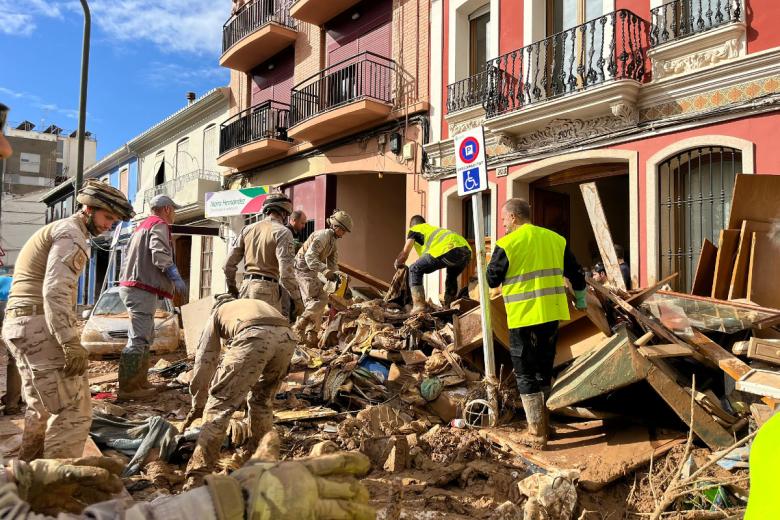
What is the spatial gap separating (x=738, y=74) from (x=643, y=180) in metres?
1.80

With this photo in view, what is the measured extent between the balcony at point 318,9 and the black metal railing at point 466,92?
13.9ft

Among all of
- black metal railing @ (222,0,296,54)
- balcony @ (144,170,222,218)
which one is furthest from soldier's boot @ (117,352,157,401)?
balcony @ (144,170,222,218)

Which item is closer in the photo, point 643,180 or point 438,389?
point 438,389

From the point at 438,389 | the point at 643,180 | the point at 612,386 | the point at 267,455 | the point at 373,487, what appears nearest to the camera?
the point at 267,455

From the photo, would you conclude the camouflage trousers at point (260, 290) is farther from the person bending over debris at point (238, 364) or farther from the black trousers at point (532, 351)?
the black trousers at point (532, 351)

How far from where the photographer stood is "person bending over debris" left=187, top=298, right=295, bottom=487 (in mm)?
3414

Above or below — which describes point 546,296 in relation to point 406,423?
above

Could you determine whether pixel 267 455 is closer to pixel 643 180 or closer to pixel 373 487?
pixel 373 487

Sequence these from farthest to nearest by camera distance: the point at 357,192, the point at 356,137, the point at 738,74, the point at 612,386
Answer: the point at 357,192, the point at 356,137, the point at 738,74, the point at 612,386

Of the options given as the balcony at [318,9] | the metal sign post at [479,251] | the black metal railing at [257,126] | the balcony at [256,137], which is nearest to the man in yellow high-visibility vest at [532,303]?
the metal sign post at [479,251]

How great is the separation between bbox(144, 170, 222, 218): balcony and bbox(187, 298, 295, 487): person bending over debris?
1605 centimetres

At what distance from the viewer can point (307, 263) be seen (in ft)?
24.6

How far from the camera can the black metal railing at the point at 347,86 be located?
12.6 meters

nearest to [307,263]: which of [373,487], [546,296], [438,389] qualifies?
[438,389]
